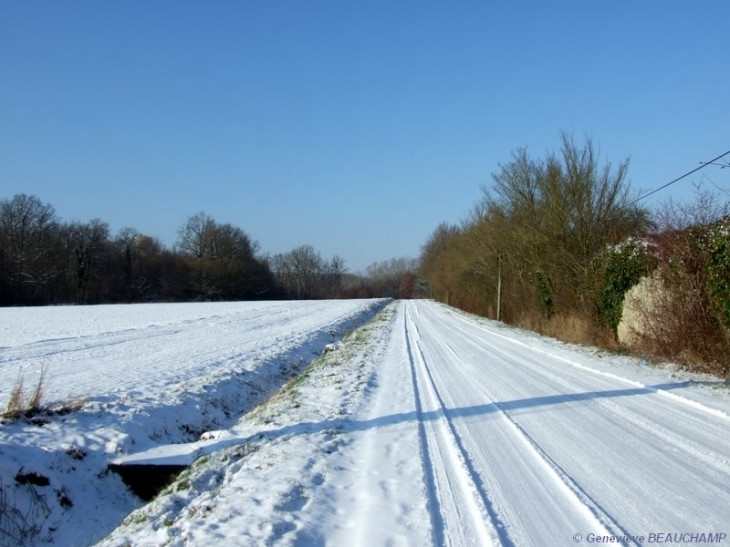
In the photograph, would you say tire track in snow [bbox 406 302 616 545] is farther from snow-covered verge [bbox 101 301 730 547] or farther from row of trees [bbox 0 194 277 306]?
row of trees [bbox 0 194 277 306]

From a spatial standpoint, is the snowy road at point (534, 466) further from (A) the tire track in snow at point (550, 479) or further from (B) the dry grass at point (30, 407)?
(B) the dry grass at point (30, 407)

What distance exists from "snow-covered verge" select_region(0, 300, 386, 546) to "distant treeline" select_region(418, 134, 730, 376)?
10.3 metres

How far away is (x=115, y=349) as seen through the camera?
20.5m

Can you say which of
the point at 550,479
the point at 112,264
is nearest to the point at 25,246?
the point at 112,264

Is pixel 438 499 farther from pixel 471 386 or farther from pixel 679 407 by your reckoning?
pixel 471 386

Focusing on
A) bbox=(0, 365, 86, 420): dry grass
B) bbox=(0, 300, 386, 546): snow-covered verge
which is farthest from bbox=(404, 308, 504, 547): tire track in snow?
bbox=(0, 365, 86, 420): dry grass

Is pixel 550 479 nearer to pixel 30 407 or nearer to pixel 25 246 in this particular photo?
pixel 30 407

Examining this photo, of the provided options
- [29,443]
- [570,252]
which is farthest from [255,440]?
[570,252]

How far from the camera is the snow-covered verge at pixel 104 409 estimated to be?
7031mm

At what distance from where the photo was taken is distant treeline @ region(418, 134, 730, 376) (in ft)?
40.4

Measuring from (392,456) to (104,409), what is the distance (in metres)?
6.09

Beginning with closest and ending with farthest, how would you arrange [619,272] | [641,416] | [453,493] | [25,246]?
1. [453,493]
2. [641,416]
3. [619,272]
4. [25,246]

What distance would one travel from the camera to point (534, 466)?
19.4 ft

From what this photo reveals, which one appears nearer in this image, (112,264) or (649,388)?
(649,388)
